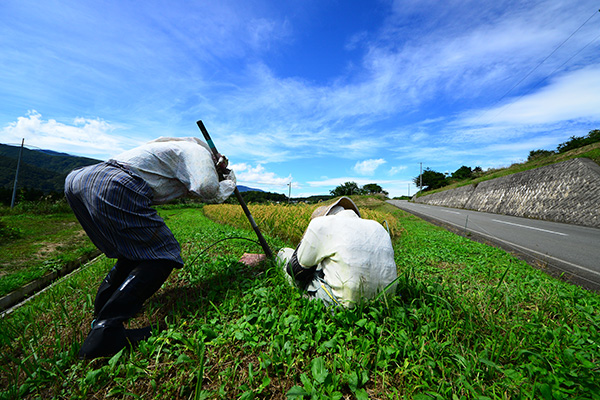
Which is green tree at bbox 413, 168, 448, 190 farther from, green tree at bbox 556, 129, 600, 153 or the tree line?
green tree at bbox 556, 129, 600, 153

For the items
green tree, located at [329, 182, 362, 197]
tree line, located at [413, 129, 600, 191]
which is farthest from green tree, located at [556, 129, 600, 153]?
green tree, located at [329, 182, 362, 197]

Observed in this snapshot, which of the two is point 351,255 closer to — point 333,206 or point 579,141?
point 333,206

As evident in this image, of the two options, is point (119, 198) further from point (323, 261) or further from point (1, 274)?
point (1, 274)

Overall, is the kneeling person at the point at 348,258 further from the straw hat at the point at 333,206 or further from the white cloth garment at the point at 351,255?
the straw hat at the point at 333,206

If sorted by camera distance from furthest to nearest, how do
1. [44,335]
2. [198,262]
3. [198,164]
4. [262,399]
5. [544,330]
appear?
[198,262] → [198,164] → [44,335] → [544,330] → [262,399]

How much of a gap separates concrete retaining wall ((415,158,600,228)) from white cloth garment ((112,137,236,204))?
40.0 feet

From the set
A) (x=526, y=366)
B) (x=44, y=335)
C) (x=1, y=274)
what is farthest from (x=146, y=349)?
(x=1, y=274)

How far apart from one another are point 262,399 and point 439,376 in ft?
3.24

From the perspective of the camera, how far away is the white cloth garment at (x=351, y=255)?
1688mm

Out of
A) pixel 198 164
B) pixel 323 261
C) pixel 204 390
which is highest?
pixel 198 164

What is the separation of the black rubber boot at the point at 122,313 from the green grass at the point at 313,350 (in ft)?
0.28

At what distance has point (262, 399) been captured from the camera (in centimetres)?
124

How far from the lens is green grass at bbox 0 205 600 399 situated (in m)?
1.27

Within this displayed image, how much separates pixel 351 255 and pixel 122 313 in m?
1.64
